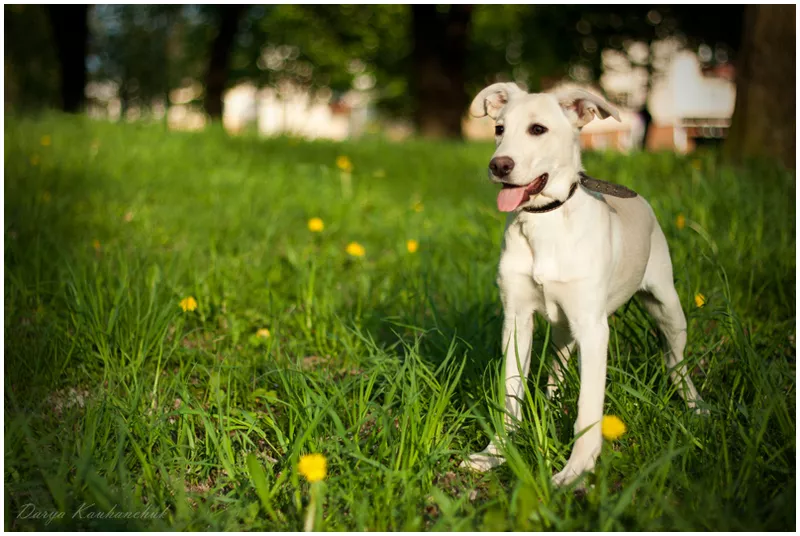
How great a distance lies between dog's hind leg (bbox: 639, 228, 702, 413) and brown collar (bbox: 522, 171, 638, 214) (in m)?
0.31

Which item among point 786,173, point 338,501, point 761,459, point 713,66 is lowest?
point 338,501

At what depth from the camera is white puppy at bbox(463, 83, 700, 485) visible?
2.38m

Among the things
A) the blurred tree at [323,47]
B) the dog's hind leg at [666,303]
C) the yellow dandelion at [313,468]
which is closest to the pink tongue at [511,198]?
the dog's hind leg at [666,303]

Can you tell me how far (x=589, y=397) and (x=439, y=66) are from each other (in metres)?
14.2

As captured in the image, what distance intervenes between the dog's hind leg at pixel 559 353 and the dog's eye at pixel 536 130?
30.0 inches

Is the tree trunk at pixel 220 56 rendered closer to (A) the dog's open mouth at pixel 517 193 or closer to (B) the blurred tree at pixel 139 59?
(B) the blurred tree at pixel 139 59

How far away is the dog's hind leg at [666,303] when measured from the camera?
2879 millimetres

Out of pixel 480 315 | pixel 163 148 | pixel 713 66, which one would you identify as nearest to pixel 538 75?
pixel 713 66

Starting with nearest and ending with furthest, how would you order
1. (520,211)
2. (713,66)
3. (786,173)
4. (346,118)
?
1. (520,211)
2. (786,173)
3. (713,66)
4. (346,118)

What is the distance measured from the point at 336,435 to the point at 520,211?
3.41 ft

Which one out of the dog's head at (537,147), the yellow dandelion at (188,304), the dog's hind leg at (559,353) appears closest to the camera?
the dog's head at (537,147)

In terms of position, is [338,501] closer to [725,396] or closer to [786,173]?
[725,396]

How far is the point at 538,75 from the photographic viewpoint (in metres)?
33.3

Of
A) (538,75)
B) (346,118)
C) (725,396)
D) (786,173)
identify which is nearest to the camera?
(725,396)
